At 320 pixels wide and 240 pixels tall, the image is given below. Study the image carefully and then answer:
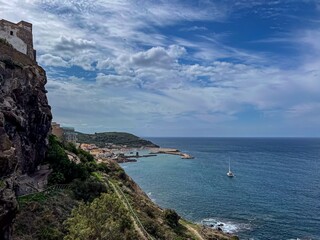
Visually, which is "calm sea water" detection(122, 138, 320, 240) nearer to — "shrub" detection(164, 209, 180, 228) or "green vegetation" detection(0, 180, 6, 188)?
"shrub" detection(164, 209, 180, 228)

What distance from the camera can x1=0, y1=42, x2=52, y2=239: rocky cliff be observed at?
99.6 feet

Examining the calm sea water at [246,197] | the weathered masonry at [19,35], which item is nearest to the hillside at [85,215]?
the calm sea water at [246,197]

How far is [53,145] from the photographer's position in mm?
51656

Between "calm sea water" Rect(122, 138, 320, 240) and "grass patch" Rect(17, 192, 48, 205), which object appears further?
"calm sea water" Rect(122, 138, 320, 240)

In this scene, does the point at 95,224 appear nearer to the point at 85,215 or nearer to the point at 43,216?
the point at 85,215

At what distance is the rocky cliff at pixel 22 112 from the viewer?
30356 mm

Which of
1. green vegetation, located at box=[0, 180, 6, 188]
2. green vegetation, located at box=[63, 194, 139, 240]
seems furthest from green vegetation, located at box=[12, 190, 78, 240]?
green vegetation, located at box=[0, 180, 6, 188]

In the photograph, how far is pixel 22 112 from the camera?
37281mm

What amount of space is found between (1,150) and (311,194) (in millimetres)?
81590

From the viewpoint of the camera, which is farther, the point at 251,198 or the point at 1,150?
the point at 251,198

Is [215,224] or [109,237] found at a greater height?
[109,237]

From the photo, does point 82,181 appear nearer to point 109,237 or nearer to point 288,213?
point 109,237

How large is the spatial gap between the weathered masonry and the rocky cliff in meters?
3.55

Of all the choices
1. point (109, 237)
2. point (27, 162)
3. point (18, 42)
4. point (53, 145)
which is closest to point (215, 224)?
point (53, 145)
